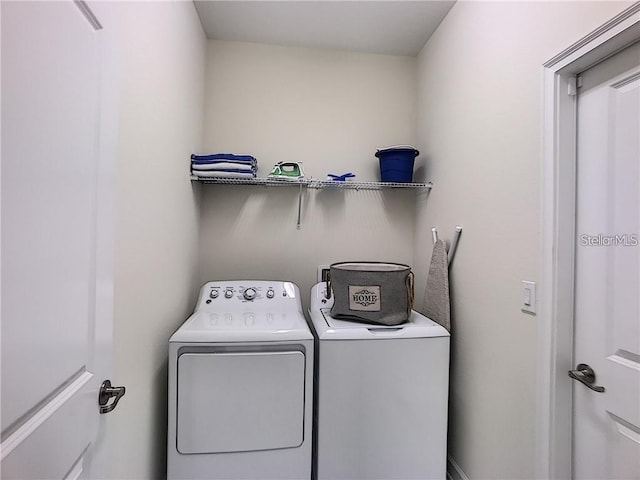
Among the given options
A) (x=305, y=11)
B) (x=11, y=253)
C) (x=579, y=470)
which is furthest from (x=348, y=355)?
(x=305, y=11)

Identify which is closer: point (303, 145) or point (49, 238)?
point (49, 238)

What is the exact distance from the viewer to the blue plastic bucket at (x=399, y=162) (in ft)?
7.04

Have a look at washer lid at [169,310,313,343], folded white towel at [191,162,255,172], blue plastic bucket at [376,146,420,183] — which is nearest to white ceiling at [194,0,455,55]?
blue plastic bucket at [376,146,420,183]

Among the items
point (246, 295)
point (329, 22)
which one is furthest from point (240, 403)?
point (329, 22)

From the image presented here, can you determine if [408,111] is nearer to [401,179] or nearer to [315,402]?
[401,179]

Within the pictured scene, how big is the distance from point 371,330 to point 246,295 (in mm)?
773

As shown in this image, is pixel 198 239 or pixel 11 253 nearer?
pixel 11 253

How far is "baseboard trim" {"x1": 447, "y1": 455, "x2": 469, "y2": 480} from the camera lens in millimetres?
1716

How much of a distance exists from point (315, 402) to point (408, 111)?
2105 millimetres

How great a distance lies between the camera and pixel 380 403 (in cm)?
159

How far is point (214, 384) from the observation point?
4.88 feet

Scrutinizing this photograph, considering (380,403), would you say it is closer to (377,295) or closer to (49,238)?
(377,295)

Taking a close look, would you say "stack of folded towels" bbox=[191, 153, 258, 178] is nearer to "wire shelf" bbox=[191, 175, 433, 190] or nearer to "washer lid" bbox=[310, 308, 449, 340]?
"wire shelf" bbox=[191, 175, 433, 190]

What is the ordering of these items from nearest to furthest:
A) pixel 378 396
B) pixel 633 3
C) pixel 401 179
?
1. pixel 633 3
2. pixel 378 396
3. pixel 401 179
